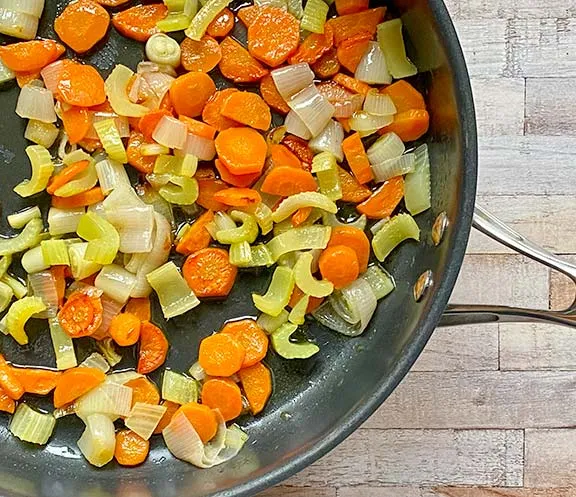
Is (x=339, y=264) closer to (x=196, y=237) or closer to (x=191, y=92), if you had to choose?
(x=196, y=237)

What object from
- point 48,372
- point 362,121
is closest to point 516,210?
point 362,121

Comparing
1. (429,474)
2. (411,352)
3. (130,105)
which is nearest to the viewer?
(411,352)

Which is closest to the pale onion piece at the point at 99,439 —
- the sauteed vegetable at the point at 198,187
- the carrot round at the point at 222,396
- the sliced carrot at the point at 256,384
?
the sauteed vegetable at the point at 198,187

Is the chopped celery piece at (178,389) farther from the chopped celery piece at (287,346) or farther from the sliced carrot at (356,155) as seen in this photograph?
the sliced carrot at (356,155)

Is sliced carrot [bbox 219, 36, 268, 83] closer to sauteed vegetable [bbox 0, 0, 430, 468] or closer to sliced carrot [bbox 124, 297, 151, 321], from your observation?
sauteed vegetable [bbox 0, 0, 430, 468]

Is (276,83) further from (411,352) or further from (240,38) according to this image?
(411,352)

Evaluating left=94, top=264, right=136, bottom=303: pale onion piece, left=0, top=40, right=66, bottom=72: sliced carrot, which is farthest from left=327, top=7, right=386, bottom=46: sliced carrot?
left=94, top=264, right=136, bottom=303: pale onion piece

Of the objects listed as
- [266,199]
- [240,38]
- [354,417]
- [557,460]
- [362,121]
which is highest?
[240,38]
